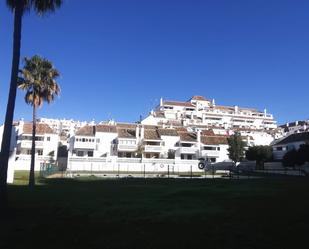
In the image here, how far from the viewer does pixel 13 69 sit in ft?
55.4

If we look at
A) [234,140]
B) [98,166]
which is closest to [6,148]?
[98,166]

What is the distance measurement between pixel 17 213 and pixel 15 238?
502 centimetres

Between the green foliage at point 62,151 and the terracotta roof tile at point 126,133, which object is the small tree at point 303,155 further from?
the green foliage at point 62,151

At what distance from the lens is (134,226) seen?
12867 mm

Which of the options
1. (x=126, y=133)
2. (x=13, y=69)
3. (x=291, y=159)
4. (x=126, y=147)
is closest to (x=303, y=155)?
(x=291, y=159)

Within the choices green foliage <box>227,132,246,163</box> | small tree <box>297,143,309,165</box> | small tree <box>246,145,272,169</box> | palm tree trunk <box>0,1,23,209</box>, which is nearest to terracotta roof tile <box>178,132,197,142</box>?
green foliage <box>227,132,246,163</box>

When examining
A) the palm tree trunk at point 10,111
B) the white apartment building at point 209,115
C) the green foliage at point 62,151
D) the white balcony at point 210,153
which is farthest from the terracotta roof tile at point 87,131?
Result: the palm tree trunk at point 10,111

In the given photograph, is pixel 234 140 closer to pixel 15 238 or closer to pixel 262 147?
pixel 262 147

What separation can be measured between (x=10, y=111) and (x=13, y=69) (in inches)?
68.2

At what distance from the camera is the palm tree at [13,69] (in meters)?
16.3

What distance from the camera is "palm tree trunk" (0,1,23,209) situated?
16.2 meters

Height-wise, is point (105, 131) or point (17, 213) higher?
point (105, 131)

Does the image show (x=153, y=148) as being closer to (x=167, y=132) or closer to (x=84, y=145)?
(x=167, y=132)

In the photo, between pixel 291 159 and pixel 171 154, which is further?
pixel 171 154
